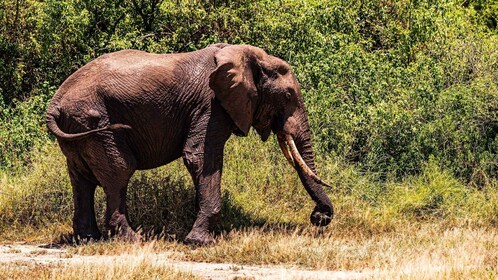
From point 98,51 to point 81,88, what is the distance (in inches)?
256

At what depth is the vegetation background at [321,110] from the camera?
37.8 feet

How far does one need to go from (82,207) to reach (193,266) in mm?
2139

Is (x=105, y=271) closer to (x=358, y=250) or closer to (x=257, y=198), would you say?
(x=358, y=250)

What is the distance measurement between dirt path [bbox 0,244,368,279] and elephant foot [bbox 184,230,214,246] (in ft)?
1.52

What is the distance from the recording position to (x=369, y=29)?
1753cm

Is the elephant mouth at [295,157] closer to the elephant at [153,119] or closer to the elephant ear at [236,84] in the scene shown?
the elephant at [153,119]

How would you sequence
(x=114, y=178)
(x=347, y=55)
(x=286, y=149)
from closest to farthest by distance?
(x=114, y=178) → (x=286, y=149) → (x=347, y=55)

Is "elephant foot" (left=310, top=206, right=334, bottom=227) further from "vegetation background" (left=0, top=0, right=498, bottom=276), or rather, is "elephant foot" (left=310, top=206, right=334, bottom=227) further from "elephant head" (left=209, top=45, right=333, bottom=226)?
"vegetation background" (left=0, top=0, right=498, bottom=276)

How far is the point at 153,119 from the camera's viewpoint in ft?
34.0

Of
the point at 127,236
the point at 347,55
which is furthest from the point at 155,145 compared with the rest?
the point at 347,55

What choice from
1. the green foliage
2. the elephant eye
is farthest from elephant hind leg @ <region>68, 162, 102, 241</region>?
the green foliage

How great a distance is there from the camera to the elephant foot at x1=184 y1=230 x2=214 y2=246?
33.2 feet

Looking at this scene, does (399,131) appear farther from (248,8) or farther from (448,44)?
(248,8)

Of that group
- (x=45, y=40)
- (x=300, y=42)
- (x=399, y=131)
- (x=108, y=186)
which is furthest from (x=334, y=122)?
(x=45, y=40)
